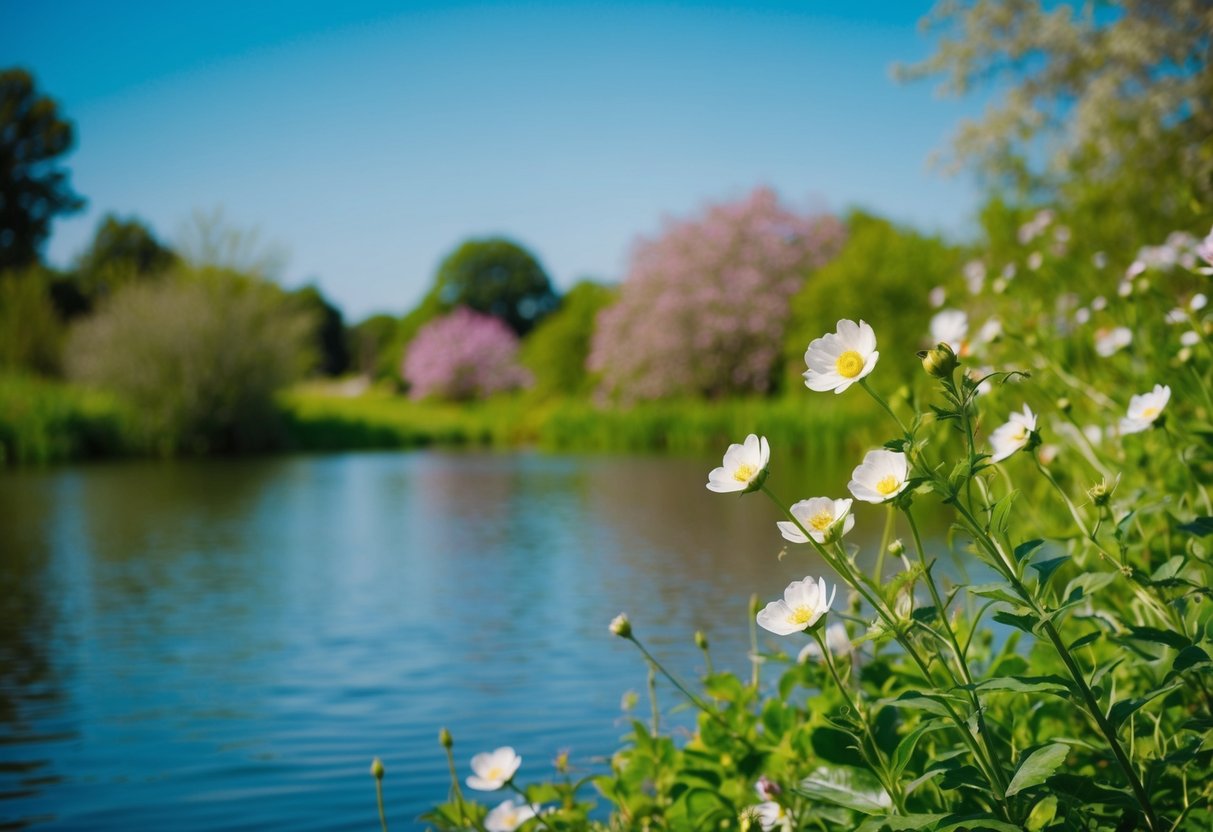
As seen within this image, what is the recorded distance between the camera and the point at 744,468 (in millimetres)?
1241

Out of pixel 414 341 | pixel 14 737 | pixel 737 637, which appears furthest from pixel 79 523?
pixel 414 341

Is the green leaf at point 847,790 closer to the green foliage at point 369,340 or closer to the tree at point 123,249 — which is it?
the tree at point 123,249

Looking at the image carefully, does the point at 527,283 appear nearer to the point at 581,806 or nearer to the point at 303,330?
the point at 303,330

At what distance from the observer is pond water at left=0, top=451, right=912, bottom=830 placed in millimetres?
2844

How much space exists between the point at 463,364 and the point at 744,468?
35.7 meters

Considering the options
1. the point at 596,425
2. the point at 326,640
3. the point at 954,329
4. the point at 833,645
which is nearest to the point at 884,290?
the point at 596,425

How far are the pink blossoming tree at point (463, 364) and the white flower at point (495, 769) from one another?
34.9 meters

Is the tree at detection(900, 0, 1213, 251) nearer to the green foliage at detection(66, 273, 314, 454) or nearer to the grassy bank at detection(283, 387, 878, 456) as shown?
the grassy bank at detection(283, 387, 878, 456)

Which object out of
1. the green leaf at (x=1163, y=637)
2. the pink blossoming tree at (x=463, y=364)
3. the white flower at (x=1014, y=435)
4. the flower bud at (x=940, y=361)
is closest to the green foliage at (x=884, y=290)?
the white flower at (x=1014, y=435)

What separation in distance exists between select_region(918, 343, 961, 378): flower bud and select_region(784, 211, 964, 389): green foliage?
1639 cm

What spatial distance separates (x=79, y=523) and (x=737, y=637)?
654 cm

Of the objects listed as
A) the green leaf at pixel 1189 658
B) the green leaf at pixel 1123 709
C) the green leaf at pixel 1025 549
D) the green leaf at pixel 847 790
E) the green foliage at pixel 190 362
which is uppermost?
the green foliage at pixel 190 362

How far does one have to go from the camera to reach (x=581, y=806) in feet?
6.64

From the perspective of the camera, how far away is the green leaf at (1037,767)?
1.18 m
